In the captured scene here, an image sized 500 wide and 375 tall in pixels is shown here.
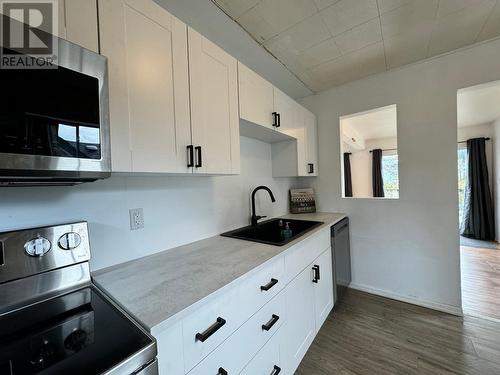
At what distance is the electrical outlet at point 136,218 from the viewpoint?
4.01ft

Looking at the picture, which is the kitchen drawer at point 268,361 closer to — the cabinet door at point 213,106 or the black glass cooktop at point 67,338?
the black glass cooktop at point 67,338

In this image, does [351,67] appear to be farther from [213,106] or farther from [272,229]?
[272,229]

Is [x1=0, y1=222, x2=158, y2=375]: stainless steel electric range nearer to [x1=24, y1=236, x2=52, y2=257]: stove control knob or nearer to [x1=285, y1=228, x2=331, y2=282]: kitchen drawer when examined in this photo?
[x1=24, y1=236, x2=52, y2=257]: stove control knob

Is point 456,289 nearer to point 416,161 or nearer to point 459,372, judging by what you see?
point 459,372

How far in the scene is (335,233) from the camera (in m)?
2.14

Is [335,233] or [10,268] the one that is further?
[335,233]

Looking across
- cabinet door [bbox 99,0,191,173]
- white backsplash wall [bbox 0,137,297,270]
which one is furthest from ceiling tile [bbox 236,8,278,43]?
white backsplash wall [bbox 0,137,297,270]

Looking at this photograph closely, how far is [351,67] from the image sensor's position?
2.20 metres

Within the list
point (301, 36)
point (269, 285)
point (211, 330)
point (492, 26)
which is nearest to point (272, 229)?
point (269, 285)

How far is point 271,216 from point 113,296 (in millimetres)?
1797

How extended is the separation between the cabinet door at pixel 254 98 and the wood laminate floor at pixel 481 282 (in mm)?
2625

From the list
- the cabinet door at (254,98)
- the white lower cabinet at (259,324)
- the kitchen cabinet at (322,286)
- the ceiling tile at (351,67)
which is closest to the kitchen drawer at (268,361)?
the white lower cabinet at (259,324)

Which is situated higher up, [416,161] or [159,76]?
[159,76]

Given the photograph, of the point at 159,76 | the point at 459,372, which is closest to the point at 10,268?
the point at 159,76
